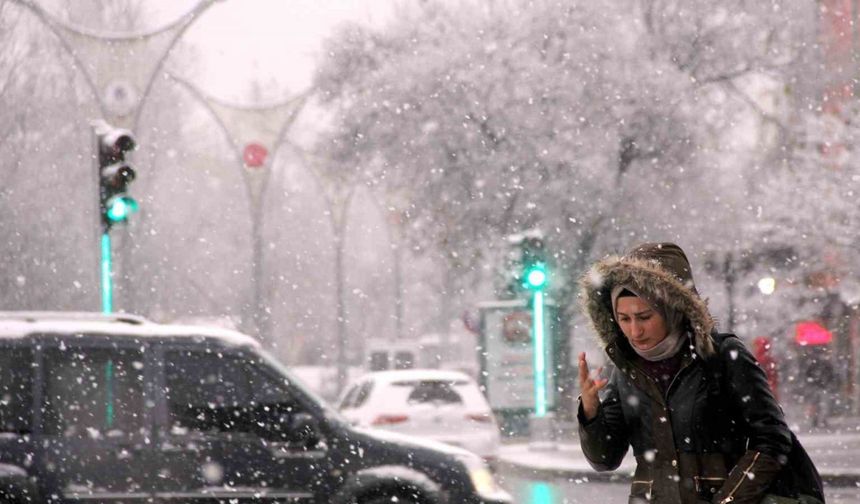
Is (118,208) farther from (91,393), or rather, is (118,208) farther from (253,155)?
(253,155)

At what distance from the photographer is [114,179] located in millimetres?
15016

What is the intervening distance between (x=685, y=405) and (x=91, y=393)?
5.75m

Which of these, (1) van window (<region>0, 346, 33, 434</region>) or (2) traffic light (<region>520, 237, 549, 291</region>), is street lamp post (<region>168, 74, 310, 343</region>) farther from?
(1) van window (<region>0, 346, 33, 434</region>)

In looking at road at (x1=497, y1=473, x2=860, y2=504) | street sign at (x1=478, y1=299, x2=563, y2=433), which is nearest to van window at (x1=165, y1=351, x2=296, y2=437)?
road at (x1=497, y1=473, x2=860, y2=504)

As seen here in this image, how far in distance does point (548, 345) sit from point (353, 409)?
8672 mm

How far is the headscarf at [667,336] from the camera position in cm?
418

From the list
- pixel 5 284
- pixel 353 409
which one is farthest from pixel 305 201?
pixel 353 409

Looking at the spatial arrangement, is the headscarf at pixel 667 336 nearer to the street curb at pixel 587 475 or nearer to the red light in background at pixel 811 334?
the street curb at pixel 587 475

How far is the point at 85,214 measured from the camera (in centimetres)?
4781

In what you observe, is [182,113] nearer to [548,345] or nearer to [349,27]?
[349,27]

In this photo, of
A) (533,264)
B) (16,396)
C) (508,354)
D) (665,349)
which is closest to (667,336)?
(665,349)

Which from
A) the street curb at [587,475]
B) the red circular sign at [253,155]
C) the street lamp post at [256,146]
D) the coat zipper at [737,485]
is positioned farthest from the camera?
the street lamp post at [256,146]

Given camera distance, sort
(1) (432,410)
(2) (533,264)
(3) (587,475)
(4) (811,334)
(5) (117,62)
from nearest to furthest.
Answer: (1) (432,410) → (3) (587,475) → (2) (533,264) → (4) (811,334) → (5) (117,62)

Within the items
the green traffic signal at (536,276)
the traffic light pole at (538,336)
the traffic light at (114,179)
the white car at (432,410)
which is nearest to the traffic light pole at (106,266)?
the traffic light at (114,179)
